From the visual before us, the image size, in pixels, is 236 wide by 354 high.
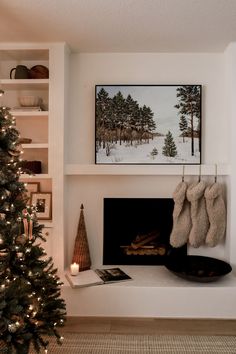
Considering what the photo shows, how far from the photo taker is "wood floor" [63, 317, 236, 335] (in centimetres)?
237

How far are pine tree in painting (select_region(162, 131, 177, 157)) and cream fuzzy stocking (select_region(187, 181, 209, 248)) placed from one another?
36 centimetres

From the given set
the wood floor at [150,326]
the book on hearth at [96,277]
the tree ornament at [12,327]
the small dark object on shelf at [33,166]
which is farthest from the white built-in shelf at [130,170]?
the tree ornament at [12,327]

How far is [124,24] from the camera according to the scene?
Result: 2.39 m

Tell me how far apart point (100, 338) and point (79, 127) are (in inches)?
73.9

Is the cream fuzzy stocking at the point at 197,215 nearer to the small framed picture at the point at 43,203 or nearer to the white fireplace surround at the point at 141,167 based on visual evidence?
the white fireplace surround at the point at 141,167

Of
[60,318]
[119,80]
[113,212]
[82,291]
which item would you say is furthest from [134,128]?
[60,318]

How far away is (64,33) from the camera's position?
257 centimetres

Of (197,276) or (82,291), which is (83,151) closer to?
(82,291)

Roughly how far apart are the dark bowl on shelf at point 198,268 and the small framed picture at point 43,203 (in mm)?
1201

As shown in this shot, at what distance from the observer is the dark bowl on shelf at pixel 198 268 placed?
8.46ft

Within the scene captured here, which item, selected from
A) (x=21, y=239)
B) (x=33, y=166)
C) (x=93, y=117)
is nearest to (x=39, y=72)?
(x=93, y=117)

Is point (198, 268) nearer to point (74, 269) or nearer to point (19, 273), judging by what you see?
point (74, 269)

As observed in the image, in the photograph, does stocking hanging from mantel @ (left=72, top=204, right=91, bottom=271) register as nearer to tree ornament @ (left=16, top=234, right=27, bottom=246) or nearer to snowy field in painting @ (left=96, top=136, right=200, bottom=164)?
snowy field in painting @ (left=96, top=136, right=200, bottom=164)

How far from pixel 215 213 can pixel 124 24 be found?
180 centimetres
